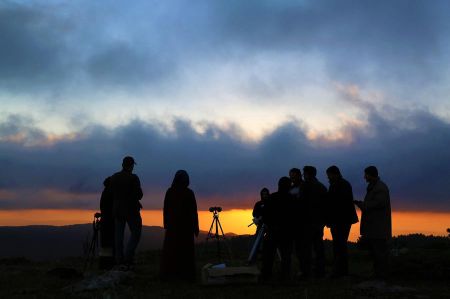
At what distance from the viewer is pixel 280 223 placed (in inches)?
458

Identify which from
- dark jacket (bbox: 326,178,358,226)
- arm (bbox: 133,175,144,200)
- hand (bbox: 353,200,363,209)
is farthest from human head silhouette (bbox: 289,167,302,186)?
arm (bbox: 133,175,144,200)

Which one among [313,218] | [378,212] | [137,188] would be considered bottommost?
[313,218]

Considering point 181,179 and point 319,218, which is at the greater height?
point 181,179

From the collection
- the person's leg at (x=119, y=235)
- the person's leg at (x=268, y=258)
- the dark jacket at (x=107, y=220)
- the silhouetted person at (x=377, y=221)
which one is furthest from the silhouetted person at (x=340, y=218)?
the dark jacket at (x=107, y=220)

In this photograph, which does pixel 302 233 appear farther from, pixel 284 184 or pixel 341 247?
pixel 284 184

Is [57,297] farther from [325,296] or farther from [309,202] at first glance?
[309,202]

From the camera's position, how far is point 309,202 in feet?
39.3

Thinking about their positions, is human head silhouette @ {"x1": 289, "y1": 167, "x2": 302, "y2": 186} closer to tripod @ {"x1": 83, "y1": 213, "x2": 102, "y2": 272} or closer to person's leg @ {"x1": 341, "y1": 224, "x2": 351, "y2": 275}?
person's leg @ {"x1": 341, "y1": 224, "x2": 351, "y2": 275}

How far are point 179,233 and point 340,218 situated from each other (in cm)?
344

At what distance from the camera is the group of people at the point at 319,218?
1134 centimetres

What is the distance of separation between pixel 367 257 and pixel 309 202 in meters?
7.96

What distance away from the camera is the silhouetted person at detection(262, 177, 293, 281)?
459 inches

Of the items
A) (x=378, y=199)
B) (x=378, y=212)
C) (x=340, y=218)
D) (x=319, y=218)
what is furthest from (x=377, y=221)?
(x=319, y=218)

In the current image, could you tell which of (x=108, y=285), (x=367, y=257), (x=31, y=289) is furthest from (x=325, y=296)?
(x=367, y=257)
